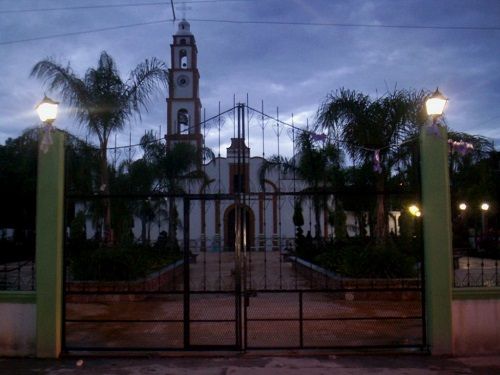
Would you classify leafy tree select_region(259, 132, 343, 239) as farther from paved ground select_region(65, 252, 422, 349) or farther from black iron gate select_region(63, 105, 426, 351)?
paved ground select_region(65, 252, 422, 349)

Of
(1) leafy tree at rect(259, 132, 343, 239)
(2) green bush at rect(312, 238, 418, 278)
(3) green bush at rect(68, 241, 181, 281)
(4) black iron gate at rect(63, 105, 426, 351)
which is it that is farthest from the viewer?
(1) leafy tree at rect(259, 132, 343, 239)

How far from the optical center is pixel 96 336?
927cm

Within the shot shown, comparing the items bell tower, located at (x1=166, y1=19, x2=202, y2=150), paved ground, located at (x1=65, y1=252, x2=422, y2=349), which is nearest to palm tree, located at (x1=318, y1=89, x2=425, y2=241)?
paved ground, located at (x1=65, y1=252, x2=422, y2=349)

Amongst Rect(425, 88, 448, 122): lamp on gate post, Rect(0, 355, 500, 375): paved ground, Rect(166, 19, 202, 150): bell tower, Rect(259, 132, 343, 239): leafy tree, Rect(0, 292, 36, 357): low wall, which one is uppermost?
Rect(166, 19, 202, 150): bell tower

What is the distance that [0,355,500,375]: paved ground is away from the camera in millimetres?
7035

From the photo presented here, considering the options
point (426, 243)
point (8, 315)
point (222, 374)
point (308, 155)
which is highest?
point (308, 155)

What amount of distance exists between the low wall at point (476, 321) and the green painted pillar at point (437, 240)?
7.5 inches

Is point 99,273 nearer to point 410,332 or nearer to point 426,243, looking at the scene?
point 410,332

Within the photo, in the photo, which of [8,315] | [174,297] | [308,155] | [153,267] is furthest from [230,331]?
[308,155]

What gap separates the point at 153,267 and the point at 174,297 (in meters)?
2.82

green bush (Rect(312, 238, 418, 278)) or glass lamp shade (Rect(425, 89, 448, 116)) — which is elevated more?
glass lamp shade (Rect(425, 89, 448, 116))

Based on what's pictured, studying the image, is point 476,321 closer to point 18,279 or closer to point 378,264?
point 378,264

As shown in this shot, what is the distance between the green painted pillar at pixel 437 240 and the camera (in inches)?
306

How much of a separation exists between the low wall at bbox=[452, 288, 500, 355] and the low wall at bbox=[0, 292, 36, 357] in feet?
19.2
